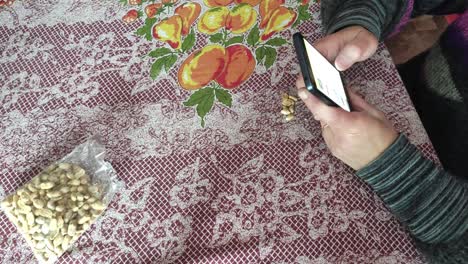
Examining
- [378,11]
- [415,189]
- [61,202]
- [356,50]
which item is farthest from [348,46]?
[61,202]

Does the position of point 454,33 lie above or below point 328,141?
above

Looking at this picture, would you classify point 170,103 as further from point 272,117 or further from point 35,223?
point 35,223

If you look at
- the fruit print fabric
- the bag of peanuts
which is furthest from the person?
the bag of peanuts

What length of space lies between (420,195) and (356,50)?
251 mm

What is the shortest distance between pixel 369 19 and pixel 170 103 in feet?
1.27

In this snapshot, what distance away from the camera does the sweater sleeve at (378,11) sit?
71 centimetres

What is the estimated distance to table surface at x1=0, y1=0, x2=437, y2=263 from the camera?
0.59m

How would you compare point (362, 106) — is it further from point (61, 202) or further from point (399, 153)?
point (61, 202)

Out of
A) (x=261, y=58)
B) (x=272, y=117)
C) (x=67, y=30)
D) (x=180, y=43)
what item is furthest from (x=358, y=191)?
(x=67, y=30)

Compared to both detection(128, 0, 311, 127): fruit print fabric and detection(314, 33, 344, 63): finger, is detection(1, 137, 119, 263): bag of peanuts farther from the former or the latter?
detection(314, 33, 344, 63): finger

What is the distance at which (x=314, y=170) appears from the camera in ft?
2.12

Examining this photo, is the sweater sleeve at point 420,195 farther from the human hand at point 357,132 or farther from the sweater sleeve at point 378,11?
the sweater sleeve at point 378,11

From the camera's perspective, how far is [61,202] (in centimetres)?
59

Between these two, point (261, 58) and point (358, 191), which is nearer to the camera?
point (358, 191)
